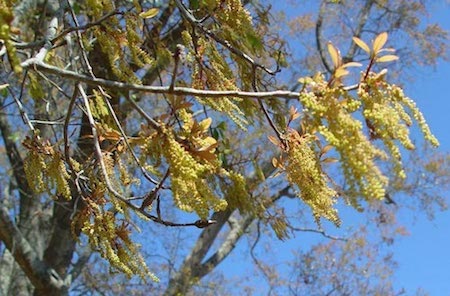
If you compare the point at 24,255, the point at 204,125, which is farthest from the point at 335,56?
the point at 24,255

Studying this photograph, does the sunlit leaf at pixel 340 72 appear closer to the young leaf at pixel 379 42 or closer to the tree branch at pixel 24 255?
the young leaf at pixel 379 42

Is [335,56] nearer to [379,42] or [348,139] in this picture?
[379,42]

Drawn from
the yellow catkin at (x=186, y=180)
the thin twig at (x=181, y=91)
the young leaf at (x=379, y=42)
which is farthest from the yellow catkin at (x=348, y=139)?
the yellow catkin at (x=186, y=180)

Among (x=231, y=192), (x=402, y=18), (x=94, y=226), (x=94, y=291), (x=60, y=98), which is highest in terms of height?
(x=402, y=18)

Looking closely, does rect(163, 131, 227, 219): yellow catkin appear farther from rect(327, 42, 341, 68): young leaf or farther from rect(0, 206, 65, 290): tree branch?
rect(0, 206, 65, 290): tree branch

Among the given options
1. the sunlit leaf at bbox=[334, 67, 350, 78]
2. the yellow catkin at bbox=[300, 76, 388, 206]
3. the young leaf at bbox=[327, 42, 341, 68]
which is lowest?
the yellow catkin at bbox=[300, 76, 388, 206]

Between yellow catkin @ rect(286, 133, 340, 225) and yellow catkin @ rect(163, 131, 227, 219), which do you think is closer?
yellow catkin @ rect(163, 131, 227, 219)

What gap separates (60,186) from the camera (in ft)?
5.40

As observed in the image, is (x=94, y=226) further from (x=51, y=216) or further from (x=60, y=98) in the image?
(x=60, y=98)

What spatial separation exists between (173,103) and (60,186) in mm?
460

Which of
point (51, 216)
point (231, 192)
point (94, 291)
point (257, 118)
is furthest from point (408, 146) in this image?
point (94, 291)

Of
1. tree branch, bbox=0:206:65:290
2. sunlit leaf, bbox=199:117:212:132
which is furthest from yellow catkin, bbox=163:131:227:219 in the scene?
tree branch, bbox=0:206:65:290

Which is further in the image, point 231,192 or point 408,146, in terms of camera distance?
point 231,192

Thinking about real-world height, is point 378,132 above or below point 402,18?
below
